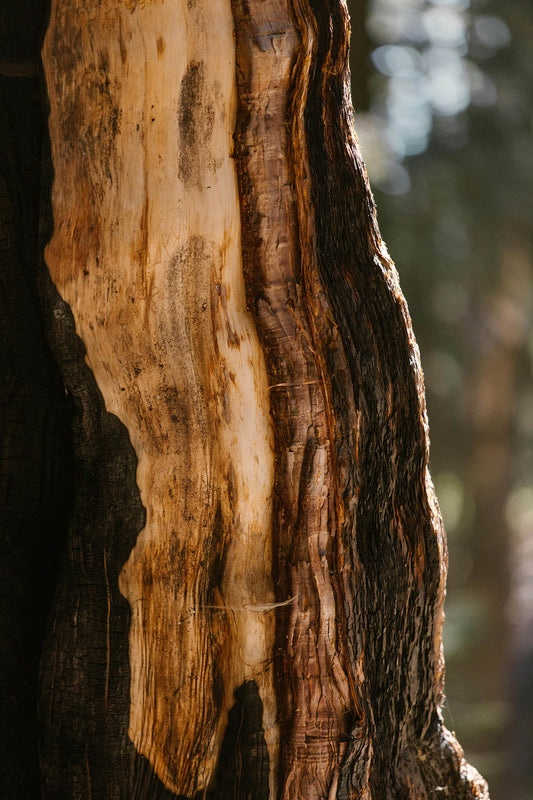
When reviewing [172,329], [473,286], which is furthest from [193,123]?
[473,286]

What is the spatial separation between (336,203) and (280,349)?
0.14 m

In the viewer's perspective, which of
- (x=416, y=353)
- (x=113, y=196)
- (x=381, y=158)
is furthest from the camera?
(x=381, y=158)

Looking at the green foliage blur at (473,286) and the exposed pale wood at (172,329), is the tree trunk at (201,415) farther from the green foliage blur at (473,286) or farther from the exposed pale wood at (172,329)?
the green foliage blur at (473,286)

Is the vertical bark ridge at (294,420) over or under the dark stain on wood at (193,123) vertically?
under

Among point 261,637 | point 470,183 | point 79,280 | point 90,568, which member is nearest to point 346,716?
point 261,637

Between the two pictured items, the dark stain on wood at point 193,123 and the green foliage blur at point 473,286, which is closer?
the dark stain on wood at point 193,123

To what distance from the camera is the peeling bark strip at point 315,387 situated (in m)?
0.54

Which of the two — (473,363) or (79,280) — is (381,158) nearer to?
(473,363)

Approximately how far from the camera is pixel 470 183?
177 cm

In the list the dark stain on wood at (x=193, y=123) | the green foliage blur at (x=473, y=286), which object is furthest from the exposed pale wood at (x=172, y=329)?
the green foliage blur at (x=473, y=286)

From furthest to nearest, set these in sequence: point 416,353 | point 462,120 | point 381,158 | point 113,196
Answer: point 462,120 < point 381,158 < point 416,353 < point 113,196

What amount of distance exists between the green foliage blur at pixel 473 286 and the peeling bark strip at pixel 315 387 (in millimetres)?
1070

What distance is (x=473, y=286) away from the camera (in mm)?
1829

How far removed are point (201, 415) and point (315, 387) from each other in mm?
96
